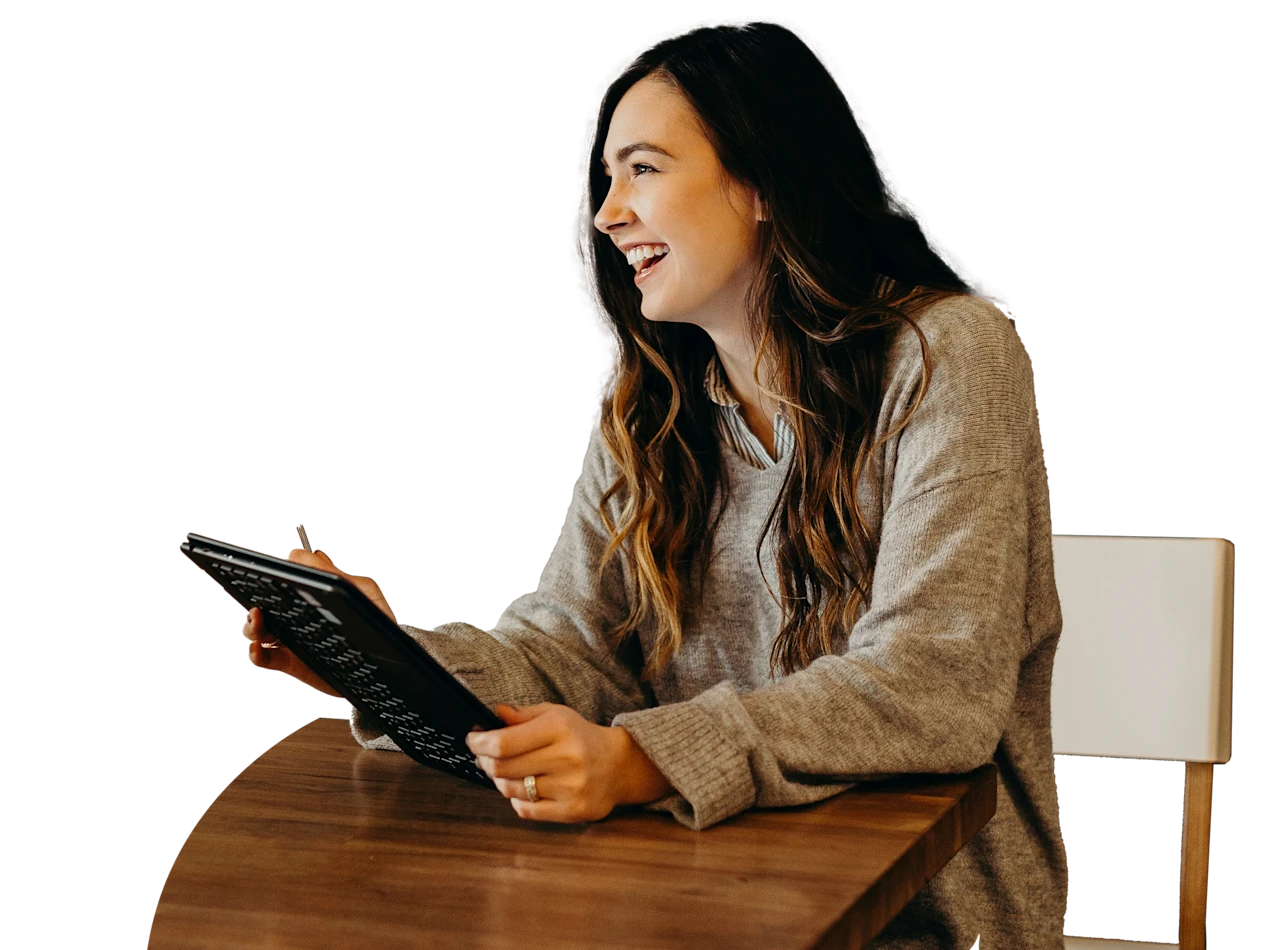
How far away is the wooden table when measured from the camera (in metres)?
0.84

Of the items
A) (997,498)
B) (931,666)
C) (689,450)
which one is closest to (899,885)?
(931,666)

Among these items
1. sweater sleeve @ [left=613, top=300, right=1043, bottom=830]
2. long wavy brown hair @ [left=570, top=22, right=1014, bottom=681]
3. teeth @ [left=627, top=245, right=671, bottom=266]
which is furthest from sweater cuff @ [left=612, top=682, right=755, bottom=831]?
teeth @ [left=627, top=245, right=671, bottom=266]

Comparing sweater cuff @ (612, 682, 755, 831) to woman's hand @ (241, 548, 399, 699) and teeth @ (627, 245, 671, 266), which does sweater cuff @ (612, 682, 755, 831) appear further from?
teeth @ (627, 245, 671, 266)

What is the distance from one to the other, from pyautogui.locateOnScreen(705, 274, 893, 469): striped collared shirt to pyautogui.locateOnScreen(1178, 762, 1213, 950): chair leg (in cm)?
63

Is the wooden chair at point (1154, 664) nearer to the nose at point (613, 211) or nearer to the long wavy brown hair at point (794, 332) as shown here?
the long wavy brown hair at point (794, 332)

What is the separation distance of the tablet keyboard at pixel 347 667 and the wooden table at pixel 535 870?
0.04m

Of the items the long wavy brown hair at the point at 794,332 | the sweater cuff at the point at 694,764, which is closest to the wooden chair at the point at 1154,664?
the long wavy brown hair at the point at 794,332

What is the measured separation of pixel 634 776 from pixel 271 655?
16.3 inches

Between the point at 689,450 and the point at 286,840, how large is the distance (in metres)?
0.71

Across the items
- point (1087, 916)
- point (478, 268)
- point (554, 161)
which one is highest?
point (554, 161)

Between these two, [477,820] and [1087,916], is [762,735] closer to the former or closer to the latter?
[477,820]

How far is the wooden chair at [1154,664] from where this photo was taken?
1.58 meters

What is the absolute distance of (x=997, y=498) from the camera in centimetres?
124

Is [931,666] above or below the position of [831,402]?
below
